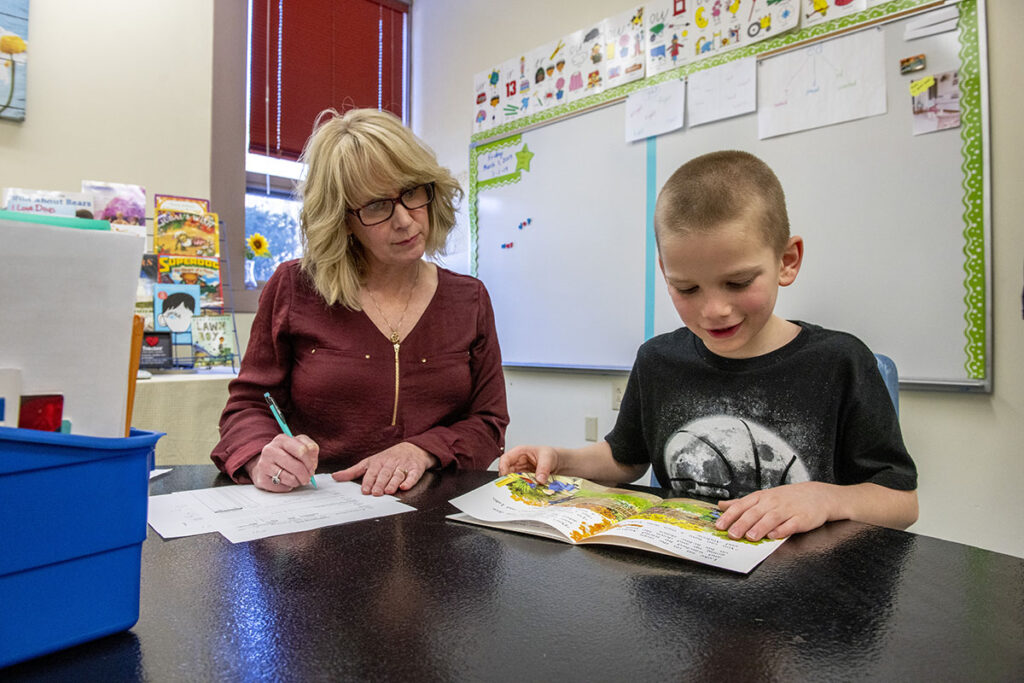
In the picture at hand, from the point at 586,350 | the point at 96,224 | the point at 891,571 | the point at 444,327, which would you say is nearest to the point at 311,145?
the point at 444,327

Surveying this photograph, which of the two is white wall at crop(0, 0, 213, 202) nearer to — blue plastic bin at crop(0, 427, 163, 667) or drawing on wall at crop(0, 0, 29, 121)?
drawing on wall at crop(0, 0, 29, 121)

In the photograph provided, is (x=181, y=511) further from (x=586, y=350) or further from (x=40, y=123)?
(x=40, y=123)

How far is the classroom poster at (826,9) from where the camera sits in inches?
66.1

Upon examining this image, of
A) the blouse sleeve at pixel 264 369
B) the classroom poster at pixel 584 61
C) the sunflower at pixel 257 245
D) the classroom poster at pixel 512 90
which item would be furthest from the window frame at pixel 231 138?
the blouse sleeve at pixel 264 369

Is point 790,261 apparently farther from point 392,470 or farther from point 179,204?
point 179,204

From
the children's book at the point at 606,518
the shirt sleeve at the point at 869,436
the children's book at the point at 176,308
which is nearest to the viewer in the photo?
the children's book at the point at 606,518

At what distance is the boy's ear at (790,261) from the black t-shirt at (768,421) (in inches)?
4.5

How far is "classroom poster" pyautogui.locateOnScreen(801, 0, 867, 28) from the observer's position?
66.1 inches

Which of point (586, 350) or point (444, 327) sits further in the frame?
point (586, 350)

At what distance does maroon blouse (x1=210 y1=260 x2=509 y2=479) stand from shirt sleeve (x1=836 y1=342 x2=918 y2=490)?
1.90 feet

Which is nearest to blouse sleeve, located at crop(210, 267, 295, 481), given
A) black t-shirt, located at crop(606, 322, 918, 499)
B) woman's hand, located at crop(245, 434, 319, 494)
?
woman's hand, located at crop(245, 434, 319, 494)

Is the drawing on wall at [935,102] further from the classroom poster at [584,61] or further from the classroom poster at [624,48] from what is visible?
the classroom poster at [584,61]

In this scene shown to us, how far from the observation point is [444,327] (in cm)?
125

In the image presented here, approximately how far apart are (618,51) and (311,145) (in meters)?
1.39
